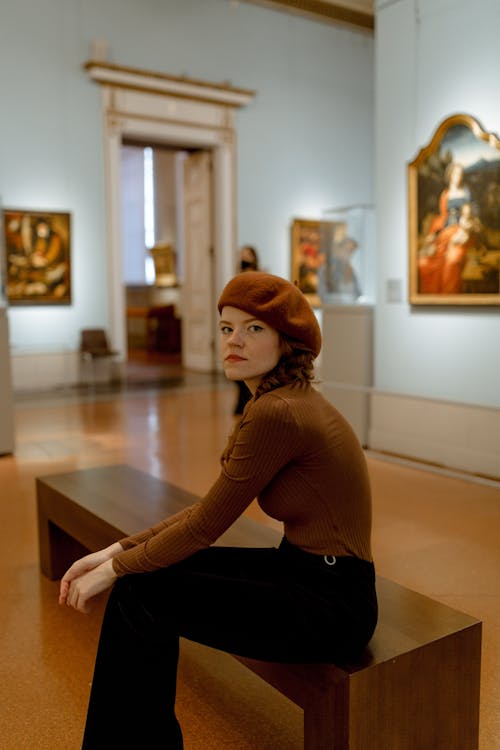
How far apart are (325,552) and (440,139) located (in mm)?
5895

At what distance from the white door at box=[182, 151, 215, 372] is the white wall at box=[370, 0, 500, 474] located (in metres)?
7.96

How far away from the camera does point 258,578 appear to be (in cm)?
248

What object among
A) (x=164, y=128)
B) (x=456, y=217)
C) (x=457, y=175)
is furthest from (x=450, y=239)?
(x=164, y=128)

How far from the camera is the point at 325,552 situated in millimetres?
2367

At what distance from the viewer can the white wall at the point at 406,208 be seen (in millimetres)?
6934

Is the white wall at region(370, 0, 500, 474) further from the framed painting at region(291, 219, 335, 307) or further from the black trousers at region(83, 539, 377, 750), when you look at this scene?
the framed painting at region(291, 219, 335, 307)

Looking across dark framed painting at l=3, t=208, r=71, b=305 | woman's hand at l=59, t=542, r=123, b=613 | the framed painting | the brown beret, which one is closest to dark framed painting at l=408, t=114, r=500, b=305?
the brown beret

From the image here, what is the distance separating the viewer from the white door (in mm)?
15758

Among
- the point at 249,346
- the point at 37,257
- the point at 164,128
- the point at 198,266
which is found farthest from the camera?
the point at 198,266

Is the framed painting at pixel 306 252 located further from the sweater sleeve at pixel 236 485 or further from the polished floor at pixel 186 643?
the sweater sleeve at pixel 236 485

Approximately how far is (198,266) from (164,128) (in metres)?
3.04

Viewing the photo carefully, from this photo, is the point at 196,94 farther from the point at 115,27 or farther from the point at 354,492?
the point at 354,492

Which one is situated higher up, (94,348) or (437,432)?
(94,348)

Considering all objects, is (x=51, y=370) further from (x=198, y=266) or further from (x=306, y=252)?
(x=306, y=252)
